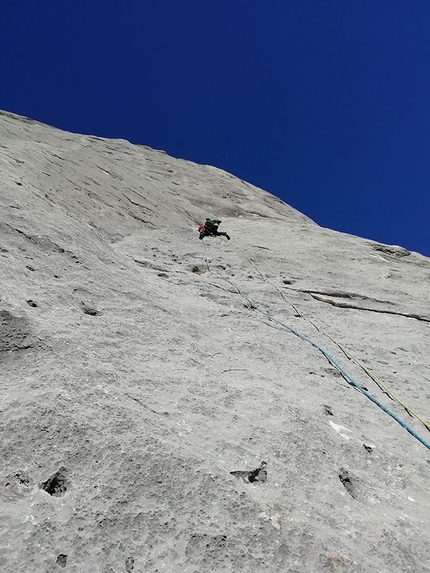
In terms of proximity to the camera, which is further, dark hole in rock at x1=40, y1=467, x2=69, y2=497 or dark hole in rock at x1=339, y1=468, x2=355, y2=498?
dark hole in rock at x1=339, y1=468, x2=355, y2=498

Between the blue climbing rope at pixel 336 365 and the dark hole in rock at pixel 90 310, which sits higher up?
the blue climbing rope at pixel 336 365

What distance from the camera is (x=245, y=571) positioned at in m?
1.71

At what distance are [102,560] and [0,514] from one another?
440 mm

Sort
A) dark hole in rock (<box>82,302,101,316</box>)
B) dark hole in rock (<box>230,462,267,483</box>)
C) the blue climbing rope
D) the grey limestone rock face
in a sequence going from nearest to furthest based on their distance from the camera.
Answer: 1. the grey limestone rock face
2. dark hole in rock (<box>230,462,267,483</box>)
3. the blue climbing rope
4. dark hole in rock (<box>82,302,101,316</box>)

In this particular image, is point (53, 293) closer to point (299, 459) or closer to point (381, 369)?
point (299, 459)

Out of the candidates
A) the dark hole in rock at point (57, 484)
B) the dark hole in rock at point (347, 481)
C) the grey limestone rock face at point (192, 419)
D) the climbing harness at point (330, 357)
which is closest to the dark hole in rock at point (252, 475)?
the grey limestone rock face at point (192, 419)

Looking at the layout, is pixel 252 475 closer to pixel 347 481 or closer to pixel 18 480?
pixel 347 481

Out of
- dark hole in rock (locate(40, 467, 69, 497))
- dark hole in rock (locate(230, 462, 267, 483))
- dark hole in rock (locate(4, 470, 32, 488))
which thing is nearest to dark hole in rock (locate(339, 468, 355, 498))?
dark hole in rock (locate(230, 462, 267, 483))

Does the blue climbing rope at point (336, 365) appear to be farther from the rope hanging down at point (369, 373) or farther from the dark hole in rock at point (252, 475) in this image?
the dark hole in rock at point (252, 475)

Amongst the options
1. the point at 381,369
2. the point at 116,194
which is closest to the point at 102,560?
the point at 381,369

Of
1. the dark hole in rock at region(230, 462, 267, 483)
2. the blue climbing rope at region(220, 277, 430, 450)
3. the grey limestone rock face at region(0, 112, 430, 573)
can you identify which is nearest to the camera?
the grey limestone rock face at region(0, 112, 430, 573)

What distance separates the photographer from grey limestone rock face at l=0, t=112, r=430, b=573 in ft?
5.86

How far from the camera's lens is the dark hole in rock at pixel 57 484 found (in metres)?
1.86

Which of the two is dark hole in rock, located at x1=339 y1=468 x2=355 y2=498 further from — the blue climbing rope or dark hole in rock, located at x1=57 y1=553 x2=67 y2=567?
dark hole in rock, located at x1=57 y1=553 x2=67 y2=567
